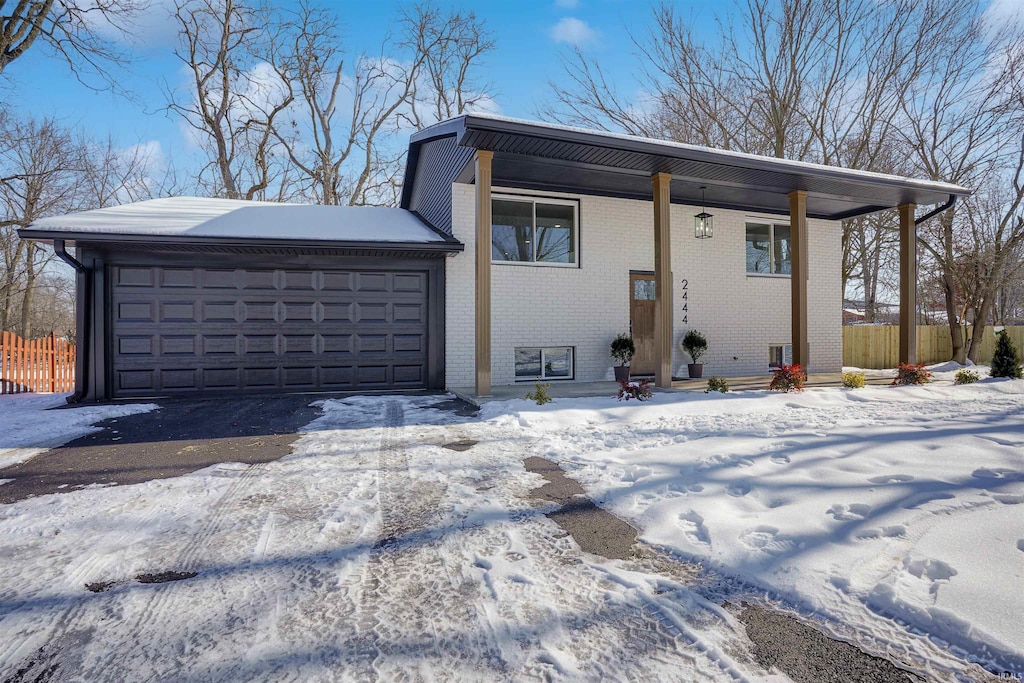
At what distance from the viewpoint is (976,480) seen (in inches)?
113

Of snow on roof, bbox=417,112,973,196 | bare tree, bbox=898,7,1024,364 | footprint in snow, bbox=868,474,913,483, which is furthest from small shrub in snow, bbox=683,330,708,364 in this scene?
bare tree, bbox=898,7,1024,364

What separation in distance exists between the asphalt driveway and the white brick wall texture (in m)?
3.28

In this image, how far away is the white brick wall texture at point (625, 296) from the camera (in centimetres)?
819

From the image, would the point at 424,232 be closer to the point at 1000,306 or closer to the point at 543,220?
the point at 543,220

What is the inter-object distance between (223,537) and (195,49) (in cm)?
2101

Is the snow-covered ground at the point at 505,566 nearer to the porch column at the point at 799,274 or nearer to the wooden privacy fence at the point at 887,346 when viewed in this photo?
the porch column at the point at 799,274

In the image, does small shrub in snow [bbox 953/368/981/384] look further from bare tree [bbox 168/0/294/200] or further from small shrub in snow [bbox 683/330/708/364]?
bare tree [bbox 168/0/294/200]

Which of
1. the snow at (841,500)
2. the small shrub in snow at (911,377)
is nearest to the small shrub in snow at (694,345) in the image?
the small shrub in snow at (911,377)

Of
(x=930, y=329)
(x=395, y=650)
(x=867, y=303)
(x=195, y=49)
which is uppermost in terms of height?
(x=195, y=49)

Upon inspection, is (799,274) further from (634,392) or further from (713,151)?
(634,392)

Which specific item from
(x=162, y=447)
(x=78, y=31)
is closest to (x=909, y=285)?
(x=162, y=447)

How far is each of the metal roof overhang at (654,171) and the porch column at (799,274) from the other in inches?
12.2

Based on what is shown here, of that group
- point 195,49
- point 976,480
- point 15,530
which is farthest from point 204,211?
point 195,49

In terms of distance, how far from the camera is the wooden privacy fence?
14141 millimetres
